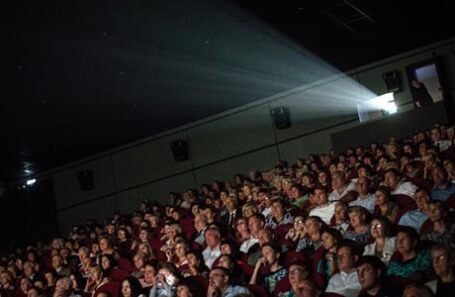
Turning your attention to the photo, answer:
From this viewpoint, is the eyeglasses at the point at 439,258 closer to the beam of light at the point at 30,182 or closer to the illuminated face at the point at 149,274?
the illuminated face at the point at 149,274

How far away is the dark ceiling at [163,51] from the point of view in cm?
525

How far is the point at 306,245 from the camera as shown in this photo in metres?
3.98

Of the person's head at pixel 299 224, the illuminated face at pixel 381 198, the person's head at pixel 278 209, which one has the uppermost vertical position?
the person's head at pixel 278 209

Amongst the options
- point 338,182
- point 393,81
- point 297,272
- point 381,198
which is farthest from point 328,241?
point 393,81

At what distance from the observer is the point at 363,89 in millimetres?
8766

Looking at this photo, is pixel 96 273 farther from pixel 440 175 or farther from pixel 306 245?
pixel 440 175

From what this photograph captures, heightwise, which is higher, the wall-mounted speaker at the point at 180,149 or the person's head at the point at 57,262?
the wall-mounted speaker at the point at 180,149

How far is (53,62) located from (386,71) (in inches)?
194

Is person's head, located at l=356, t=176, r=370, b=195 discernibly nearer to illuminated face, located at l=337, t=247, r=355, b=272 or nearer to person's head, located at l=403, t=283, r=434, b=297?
illuminated face, located at l=337, t=247, r=355, b=272

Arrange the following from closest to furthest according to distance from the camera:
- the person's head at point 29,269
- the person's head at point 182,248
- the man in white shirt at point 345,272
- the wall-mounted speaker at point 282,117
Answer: the man in white shirt at point 345,272 < the person's head at point 182,248 < the person's head at point 29,269 < the wall-mounted speaker at point 282,117

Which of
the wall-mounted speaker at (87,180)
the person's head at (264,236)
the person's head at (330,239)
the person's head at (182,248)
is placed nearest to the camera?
the person's head at (330,239)

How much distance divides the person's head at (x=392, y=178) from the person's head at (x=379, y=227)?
1.21m

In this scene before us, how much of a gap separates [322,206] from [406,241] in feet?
5.53

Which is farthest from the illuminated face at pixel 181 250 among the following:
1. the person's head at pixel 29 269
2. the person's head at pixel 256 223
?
the person's head at pixel 29 269
